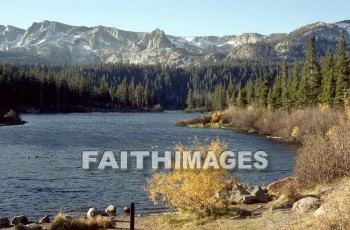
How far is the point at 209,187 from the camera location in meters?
22.9

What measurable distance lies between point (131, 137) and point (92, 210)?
48.7m

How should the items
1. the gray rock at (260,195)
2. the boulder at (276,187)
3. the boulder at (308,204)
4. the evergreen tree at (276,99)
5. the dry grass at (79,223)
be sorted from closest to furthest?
the boulder at (308,204)
the dry grass at (79,223)
the gray rock at (260,195)
the boulder at (276,187)
the evergreen tree at (276,99)

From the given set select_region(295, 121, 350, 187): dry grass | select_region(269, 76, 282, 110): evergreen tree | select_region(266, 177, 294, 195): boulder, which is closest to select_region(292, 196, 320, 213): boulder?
select_region(295, 121, 350, 187): dry grass

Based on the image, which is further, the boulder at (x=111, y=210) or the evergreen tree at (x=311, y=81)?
the evergreen tree at (x=311, y=81)

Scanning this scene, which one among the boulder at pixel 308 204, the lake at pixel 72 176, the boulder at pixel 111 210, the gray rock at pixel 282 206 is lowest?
the lake at pixel 72 176

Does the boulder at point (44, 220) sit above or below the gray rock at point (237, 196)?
below

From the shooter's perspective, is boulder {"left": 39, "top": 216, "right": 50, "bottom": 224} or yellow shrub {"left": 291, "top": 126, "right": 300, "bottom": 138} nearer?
boulder {"left": 39, "top": 216, "right": 50, "bottom": 224}

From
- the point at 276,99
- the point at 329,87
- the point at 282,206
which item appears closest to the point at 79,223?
the point at 282,206

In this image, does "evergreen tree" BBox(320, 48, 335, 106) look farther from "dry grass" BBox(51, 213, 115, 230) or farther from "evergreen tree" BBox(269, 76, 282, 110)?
"dry grass" BBox(51, 213, 115, 230)

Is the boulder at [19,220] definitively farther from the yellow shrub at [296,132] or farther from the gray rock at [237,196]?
the yellow shrub at [296,132]

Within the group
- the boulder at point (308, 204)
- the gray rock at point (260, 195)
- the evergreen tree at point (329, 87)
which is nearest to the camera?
the boulder at point (308, 204)

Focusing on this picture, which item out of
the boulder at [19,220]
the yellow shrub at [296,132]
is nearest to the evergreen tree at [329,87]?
the yellow shrub at [296,132]

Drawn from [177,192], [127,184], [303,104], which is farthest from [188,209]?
[303,104]

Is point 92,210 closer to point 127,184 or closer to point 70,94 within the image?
point 127,184
